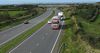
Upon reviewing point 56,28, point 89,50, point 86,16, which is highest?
point 89,50

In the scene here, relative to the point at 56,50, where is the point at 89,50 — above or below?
above

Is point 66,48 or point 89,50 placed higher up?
point 89,50

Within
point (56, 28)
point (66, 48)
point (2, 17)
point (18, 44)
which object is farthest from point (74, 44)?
point (2, 17)

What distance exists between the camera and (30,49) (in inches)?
1602

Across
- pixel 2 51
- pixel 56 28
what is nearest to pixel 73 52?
pixel 2 51

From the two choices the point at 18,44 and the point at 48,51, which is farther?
the point at 18,44

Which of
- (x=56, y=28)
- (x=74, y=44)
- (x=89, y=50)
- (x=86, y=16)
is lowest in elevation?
(x=86, y=16)

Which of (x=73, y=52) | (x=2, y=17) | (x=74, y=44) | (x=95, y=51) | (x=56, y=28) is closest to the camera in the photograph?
(x=95, y=51)

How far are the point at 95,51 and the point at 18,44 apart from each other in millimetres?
17928

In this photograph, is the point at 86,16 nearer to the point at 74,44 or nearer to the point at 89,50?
the point at 74,44

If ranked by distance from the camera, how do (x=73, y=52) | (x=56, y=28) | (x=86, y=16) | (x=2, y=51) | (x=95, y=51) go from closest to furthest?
1. (x=95, y=51)
2. (x=73, y=52)
3. (x=2, y=51)
4. (x=56, y=28)
5. (x=86, y=16)

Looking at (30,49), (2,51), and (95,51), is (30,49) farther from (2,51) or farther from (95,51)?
(95,51)

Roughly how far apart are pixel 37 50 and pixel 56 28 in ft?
97.9

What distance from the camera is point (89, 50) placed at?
109ft
